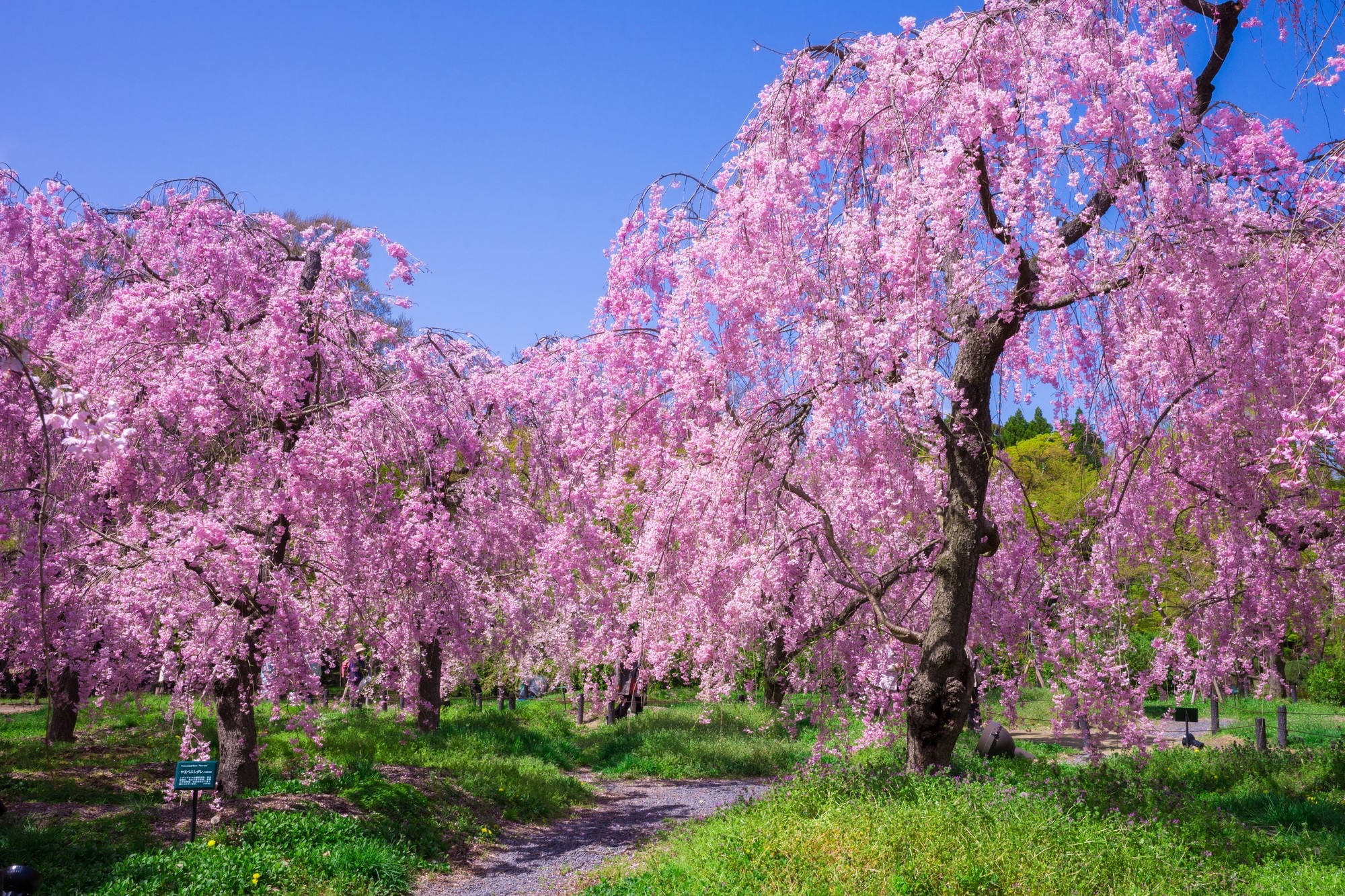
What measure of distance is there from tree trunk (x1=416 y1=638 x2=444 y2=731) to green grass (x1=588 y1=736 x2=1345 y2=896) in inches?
268

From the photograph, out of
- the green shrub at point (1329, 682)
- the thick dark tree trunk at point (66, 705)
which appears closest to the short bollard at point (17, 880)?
the thick dark tree trunk at point (66, 705)

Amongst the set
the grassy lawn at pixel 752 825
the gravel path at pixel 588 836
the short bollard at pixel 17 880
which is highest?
the short bollard at pixel 17 880

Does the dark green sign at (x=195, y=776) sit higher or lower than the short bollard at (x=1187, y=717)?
higher

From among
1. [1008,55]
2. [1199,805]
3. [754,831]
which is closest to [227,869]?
[754,831]

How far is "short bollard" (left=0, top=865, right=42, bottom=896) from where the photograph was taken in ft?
13.9

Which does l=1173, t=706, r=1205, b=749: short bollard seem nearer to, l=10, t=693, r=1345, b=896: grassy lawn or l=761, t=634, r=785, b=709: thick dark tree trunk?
l=10, t=693, r=1345, b=896: grassy lawn

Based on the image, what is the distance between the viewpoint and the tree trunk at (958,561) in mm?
7254

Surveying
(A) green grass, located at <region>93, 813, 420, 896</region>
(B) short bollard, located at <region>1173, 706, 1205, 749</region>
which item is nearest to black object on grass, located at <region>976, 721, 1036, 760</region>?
(B) short bollard, located at <region>1173, 706, 1205, 749</region>

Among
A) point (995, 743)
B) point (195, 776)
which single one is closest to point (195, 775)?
point (195, 776)

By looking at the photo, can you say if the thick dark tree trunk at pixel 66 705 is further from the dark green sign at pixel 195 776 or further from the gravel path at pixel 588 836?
the gravel path at pixel 588 836

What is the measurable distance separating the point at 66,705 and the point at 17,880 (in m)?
8.84

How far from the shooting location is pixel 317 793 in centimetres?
873

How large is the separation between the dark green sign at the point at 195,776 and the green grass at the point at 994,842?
3.04m

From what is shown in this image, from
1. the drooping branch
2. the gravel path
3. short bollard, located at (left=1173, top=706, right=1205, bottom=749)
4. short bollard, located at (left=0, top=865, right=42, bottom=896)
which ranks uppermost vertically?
the drooping branch
